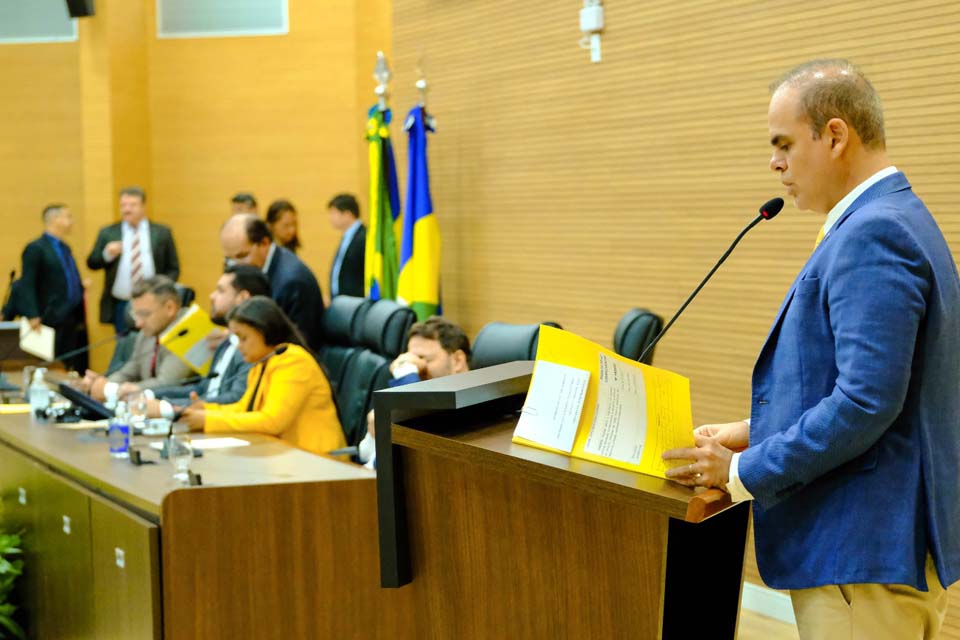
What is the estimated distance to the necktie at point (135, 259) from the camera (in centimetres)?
770

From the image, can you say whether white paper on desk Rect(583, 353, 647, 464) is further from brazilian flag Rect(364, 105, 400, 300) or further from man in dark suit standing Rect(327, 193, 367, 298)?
man in dark suit standing Rect(327, 193, 367, 298)

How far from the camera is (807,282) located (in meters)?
1.53

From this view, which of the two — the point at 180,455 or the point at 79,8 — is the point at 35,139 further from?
the point at 180,455

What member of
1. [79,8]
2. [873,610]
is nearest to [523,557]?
[873,610]

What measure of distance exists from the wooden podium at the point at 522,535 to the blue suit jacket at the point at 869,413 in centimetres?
13

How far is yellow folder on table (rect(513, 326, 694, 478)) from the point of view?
146 cm

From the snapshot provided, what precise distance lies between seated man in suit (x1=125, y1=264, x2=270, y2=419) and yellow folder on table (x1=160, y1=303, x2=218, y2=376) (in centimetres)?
4

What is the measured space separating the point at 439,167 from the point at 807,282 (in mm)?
4333

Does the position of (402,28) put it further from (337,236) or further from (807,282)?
(807,282)

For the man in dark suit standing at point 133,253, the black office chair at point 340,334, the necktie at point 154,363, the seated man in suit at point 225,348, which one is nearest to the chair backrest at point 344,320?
the black office chair at point 340,334

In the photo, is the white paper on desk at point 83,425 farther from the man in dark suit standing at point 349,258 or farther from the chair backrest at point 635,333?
the man in dark suit standing at point 349,258

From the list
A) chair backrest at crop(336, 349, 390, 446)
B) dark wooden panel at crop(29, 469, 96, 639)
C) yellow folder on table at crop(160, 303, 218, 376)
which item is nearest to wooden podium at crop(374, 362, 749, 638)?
dark wooden panel at crop(29, 469, 96, 639)

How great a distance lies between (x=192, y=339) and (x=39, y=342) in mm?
1239

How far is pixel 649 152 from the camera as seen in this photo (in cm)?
434
